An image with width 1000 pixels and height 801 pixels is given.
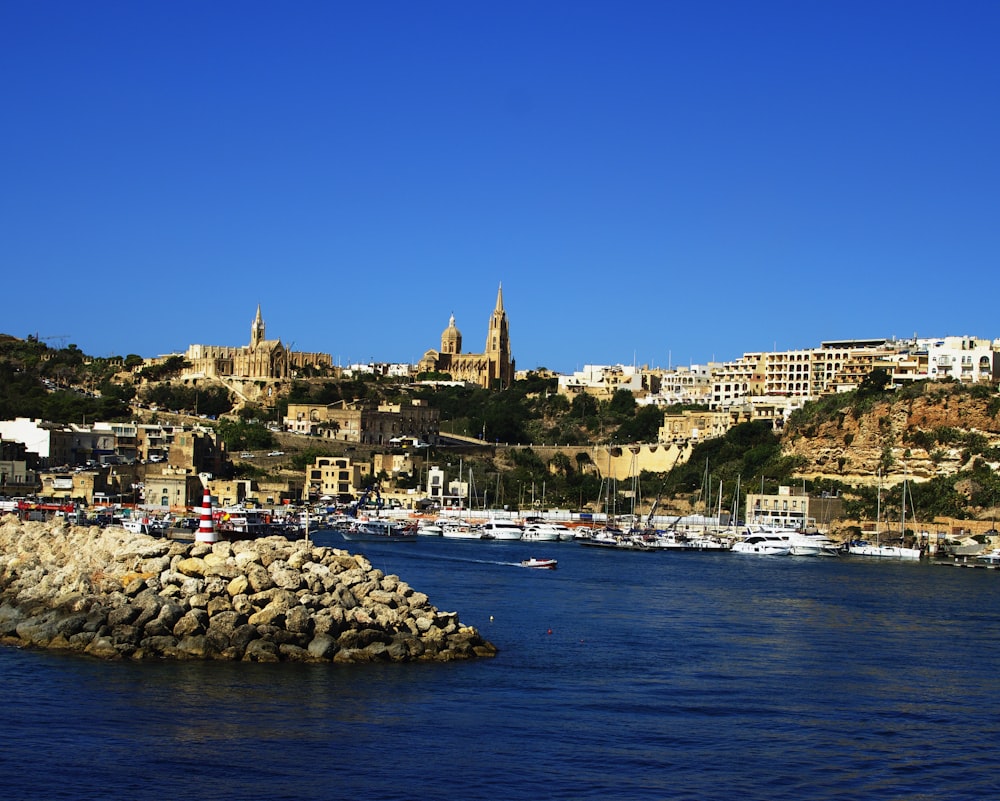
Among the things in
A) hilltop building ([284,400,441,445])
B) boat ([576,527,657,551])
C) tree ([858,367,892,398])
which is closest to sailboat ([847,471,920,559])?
boat ([576,527,657,551])

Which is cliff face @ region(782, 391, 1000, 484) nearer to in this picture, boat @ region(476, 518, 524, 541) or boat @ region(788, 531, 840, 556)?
boat @ region(788, 531, 840, 556)

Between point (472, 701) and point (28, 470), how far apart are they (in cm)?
4034

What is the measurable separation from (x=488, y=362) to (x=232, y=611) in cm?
8263

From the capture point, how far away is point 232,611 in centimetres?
1919

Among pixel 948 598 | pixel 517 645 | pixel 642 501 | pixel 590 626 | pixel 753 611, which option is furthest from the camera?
pixel 642 501

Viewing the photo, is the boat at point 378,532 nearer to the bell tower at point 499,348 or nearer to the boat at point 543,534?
the boat at point 543,534

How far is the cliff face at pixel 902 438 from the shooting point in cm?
5062

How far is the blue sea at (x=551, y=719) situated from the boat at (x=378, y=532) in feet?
65.4

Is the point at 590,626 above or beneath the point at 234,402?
beneath

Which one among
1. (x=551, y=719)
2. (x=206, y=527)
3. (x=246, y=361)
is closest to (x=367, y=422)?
(x=246, y=361)

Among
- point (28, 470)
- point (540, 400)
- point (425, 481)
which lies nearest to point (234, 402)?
point (540, 400)

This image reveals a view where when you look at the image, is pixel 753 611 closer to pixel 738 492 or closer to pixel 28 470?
pixel 738 492

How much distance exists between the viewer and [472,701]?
55.0ft

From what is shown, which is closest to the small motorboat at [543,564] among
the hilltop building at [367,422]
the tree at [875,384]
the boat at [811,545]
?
the boat at [811,545]
